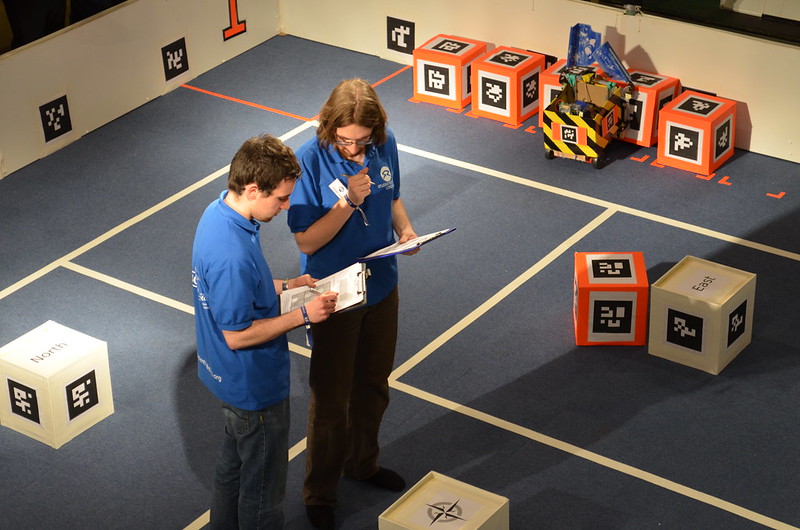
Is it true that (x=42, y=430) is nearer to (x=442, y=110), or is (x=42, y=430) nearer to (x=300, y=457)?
(x=300, y=457)

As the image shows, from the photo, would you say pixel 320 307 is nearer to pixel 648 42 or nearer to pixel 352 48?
pixel 648 42

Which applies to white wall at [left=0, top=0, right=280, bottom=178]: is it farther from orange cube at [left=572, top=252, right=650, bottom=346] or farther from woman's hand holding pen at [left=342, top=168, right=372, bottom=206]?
woman's hand holding pen at [left=342, top=168, right=372, bottom=206]

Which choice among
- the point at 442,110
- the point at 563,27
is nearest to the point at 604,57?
the point at 563,27

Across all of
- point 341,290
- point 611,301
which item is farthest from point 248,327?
point 611,301

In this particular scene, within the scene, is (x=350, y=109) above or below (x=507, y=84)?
above

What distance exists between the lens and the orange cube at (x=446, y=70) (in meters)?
10.2

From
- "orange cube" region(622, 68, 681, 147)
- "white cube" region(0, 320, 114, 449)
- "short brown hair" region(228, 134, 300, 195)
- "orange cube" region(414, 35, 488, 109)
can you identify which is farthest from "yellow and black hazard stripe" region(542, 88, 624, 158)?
"short brown hair" region(228, 134, 300, 195)

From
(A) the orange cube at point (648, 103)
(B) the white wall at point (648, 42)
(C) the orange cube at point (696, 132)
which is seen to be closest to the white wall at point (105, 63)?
(B) the white wall at point (648, 42)

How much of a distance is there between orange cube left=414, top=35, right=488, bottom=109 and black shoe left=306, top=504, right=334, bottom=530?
5.17 meters

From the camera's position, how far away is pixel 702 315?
6805 millimetres

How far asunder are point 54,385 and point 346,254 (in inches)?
80.3

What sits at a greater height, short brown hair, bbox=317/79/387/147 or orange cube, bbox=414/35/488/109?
short brown hair, bbox=317/79/387/147

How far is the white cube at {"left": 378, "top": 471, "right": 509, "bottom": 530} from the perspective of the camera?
17.4 ft

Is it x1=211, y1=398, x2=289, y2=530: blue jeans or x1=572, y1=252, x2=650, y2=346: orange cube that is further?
x1=572, y1=252, x2=650, y2=346: orange cube
